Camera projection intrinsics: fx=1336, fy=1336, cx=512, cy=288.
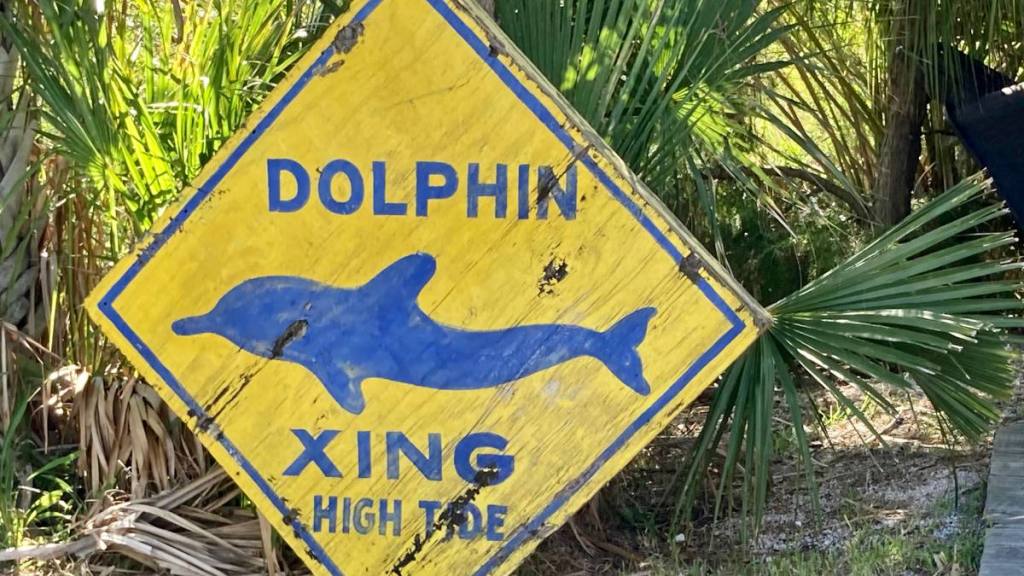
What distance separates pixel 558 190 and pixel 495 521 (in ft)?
2.26

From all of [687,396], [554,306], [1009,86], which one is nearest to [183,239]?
[554,306]

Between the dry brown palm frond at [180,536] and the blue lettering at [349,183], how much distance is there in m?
1.27

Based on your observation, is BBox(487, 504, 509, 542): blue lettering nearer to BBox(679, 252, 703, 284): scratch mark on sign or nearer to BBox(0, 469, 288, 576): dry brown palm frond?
BBox(679, 252, 703, 284): scratch mark on sign

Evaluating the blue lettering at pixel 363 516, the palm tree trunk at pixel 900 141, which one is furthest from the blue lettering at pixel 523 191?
the palm tree trunk at pixel 900 141

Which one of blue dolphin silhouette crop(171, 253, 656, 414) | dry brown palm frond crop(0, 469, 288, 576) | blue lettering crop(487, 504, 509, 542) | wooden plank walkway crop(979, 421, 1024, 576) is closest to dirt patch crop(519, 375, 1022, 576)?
wooden plank walkway crop(979, 421, 1024, 576)

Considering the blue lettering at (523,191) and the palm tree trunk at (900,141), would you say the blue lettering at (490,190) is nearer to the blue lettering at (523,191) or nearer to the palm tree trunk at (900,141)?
the blue lettering at (523,191)

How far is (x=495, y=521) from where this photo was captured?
8.98 ft

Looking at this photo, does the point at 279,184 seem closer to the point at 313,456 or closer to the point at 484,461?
the point at 313,456

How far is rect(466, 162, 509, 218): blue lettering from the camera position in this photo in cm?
268

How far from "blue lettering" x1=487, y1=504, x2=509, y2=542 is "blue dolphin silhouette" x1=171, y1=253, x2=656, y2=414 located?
0.83ft

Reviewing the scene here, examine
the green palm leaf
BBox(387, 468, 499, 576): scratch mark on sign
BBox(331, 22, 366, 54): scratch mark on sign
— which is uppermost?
BBox(331, 22, 366, 54): scratch mark on sign

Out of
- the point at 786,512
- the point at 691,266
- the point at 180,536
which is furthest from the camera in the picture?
the point at 786,512

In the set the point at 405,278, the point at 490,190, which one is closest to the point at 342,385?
the point at 405,278

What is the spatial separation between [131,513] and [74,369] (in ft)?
1.84
